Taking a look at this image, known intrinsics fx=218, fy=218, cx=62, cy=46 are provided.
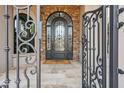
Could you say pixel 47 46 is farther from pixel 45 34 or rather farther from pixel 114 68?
pixel 114 68

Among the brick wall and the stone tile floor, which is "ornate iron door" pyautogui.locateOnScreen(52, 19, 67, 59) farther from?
the stone tile floor

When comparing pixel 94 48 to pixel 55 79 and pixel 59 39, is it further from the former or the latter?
pixel 59 39

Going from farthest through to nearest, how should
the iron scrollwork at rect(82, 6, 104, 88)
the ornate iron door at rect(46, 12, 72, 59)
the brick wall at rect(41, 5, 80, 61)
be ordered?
the ornate iron door at rect(46, 12, 72, 59) → the brick wall at rect(41, 5, 80, 61) → the iron scrollwork at rect(82, 6, 104, 88)

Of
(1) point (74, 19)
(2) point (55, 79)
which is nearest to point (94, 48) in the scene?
(2) point (55, 79)

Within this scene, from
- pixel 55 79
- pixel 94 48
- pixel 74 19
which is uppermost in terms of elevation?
pixel 74 19

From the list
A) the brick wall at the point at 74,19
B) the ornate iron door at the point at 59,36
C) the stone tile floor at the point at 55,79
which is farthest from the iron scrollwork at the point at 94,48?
the ornate iron door at the point at 59,36

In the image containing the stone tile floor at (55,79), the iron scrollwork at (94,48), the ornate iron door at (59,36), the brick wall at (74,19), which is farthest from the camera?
the ornate iron door at (59,36)

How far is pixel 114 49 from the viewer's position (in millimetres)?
1084

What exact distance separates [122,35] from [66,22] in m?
8.20

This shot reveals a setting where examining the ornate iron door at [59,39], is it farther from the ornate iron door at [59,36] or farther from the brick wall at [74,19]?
the brick wall at [74,19]

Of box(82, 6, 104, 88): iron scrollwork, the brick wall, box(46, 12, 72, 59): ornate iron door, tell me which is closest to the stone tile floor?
box(82, 6, 104, 88): iron scrollwork

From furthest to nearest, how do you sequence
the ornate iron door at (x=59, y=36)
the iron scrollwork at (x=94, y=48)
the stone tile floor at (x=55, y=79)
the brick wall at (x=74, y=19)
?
1. the ornate iron door at (x=59, y=36)
2. the brick wall at (x=74, y=19)
3. the stone tile floor at (x=55, y=79)
4. the iron scrollwork at (x=94, y=48)

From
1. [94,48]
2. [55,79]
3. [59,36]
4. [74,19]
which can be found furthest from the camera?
[59,36]
